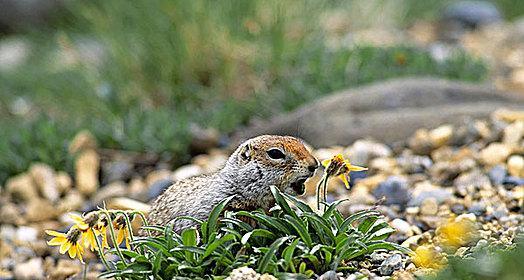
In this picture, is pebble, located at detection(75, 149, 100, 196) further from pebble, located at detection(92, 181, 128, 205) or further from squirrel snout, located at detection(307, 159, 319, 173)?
squirrel snout, located at detection(307, 159, 319, 173)

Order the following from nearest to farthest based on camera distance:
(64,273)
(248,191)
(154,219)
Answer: (248,191) → (154,219) → (64,273)

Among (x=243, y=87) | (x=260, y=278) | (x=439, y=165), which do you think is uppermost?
(x=243, y=87)

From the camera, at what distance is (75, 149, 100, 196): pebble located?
6.38 meters

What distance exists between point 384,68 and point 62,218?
322 cm

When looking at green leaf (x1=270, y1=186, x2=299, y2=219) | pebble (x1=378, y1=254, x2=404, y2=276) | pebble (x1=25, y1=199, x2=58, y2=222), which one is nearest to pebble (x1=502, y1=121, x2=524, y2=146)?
pebble (x1=378, y1=254, x2=404, y2=276)

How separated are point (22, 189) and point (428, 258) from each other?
12.6 ft

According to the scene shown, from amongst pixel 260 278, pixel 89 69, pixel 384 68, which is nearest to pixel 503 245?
pixel 260 278

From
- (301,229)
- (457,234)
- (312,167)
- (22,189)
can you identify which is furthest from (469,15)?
(301,229)

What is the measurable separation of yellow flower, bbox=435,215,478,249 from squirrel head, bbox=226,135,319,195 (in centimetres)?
61

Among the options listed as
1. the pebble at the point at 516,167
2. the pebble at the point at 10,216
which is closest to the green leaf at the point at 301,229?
the pebble at the point at 516,167

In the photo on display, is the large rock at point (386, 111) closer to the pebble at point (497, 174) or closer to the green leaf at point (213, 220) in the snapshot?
the pebble at point (497, 174)

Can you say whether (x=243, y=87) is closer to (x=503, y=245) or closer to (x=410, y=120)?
(x=410, y=120)

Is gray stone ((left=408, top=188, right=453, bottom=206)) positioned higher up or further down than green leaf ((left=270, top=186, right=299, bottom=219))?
higher up

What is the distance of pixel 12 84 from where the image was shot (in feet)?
33.0
